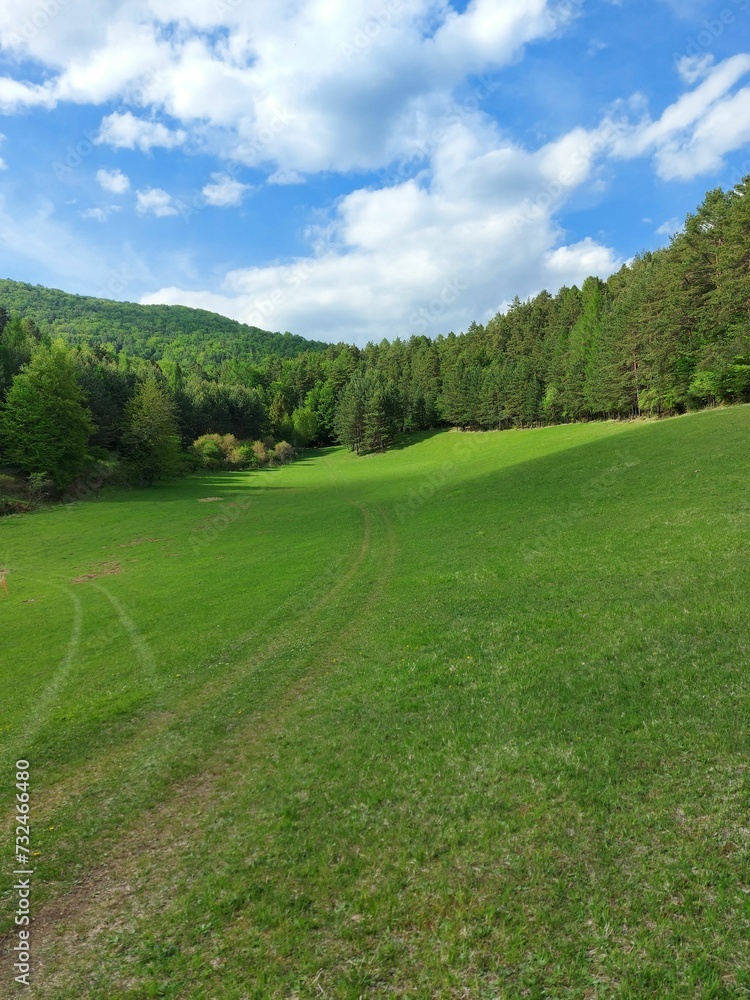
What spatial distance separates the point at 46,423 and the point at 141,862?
7832 centimetres

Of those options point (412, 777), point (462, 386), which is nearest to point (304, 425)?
point (462, 386)

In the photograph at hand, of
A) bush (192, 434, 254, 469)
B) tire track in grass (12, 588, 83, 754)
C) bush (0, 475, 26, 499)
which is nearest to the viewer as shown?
tire track in grass (12, 588, 83, 754)

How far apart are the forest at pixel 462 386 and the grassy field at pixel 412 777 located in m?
51.2

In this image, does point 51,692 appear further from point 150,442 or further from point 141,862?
point 150,442

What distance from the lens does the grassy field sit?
6777 mm

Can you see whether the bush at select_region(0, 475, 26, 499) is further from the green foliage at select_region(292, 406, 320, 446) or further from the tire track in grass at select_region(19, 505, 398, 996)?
the green foliage at select_region(292, 406, 320, 446)

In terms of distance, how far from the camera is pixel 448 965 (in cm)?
648

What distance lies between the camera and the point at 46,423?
234 feet

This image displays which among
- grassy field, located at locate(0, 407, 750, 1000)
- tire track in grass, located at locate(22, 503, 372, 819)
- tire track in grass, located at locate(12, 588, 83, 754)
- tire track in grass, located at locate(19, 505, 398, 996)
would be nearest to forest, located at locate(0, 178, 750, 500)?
tire track in grass, located at locate(12, 588, 83, 754)

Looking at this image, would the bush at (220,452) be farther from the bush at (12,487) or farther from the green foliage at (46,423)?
the bush at (12,487)

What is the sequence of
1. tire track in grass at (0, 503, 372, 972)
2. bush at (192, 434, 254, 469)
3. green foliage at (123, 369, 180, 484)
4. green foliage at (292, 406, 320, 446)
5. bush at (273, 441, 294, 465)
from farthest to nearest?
green foliage at (292, 406, 320, 446), bush at (273, 441, 294, 465), bush at (192, 434, 254, 469), green foliage at (123, 369, 180, 484), tire track in grass at (0, 503, 372, 972)

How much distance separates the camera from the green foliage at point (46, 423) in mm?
70250

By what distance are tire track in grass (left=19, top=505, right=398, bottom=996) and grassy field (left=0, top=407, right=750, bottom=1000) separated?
0.05 m

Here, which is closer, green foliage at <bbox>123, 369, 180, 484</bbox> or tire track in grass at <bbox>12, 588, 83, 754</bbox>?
tire track in grass at <bbox>12, 588, 83, 754</bbox>
